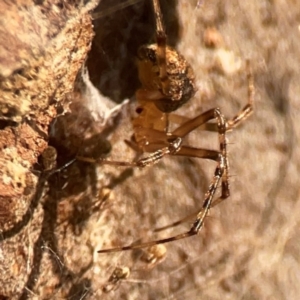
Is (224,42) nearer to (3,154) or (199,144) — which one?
(199,144)

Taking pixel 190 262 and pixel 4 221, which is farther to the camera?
pixel 190 262

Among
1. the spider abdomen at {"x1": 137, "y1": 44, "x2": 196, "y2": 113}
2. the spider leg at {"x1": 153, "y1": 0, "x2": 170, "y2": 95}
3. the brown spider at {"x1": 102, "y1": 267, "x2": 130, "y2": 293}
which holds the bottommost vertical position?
the brown spider at {"x1": 102, "y1": 267, "x2": 130, "y2": 293}

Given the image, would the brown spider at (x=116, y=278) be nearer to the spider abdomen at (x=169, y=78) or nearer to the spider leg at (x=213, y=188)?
the spider leg at (x=213, y=188)

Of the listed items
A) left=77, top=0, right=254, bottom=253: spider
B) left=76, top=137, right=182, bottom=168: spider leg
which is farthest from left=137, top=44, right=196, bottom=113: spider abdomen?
left=76, top=137, right=182, bottom=168: spider leg

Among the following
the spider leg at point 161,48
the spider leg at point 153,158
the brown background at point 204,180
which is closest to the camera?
the spider leg at point 161,48

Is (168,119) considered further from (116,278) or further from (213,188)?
(116,278)

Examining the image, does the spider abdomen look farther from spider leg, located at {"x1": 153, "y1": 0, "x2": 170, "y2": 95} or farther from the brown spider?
the brown spider

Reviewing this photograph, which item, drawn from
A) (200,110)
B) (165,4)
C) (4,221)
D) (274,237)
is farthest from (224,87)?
(4,221)

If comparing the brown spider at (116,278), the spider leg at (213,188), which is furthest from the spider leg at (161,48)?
the brown spider at (116,278)

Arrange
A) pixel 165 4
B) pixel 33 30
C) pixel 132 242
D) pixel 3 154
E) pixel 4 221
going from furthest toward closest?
pixel 132 242
pixel 165 4
pixel 4 221
pixel 3 154
pixel 33 30
